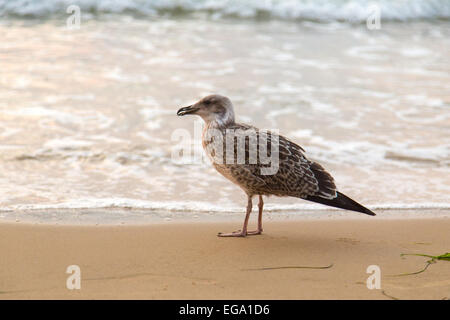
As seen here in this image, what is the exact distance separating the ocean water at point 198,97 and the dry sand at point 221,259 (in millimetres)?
582

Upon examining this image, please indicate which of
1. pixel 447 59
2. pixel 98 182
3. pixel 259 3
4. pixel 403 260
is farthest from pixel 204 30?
pixel 403 260

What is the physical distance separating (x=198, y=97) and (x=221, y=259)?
4854 millimetres

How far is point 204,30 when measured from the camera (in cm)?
1315

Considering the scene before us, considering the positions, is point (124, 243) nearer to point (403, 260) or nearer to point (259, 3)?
point (403, 260)

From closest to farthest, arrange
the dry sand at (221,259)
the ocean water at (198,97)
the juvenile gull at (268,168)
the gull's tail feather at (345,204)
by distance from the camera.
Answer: the dry sand at (221,259) < the gull's tail feather at (345,204) < the juvenile gull at (268,168) < the ocean water at (198,97)

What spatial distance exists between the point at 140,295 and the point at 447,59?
928 centimetres

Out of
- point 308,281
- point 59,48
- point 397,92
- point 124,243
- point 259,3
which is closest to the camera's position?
point 308,281

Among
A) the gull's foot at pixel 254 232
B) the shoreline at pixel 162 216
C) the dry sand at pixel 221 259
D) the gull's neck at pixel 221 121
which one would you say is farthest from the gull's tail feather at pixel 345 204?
the gull's neck at pixel 221 121

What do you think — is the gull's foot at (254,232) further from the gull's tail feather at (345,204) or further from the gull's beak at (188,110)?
the gull's beak at (188,110)

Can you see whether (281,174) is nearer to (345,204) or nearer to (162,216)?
(345,204)

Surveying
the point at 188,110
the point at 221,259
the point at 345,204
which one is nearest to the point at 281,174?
the point at 345,204

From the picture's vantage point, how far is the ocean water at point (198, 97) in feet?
20.1

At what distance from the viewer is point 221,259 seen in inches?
172

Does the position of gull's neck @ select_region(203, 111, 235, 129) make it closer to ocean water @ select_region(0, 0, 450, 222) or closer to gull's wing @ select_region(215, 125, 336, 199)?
gull's wing @ select_region(215, 125, 336, 199)
